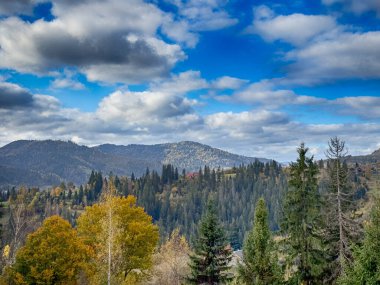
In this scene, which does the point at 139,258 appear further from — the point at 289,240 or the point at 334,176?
the point at 334,176

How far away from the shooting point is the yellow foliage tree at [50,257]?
42312 millimetres

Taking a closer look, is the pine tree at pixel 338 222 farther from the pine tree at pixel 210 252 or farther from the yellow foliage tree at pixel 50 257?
the yellow foliage tree at pixel 50 257

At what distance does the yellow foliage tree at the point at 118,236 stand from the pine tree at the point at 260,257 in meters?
16.0

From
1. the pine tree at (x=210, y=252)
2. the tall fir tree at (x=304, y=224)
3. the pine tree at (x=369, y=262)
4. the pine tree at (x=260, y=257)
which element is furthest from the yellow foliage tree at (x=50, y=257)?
the pine tree at (x=369, y=262)

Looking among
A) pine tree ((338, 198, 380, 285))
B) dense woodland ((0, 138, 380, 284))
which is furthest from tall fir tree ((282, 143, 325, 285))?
pine tree ((338, 198, 380, 285))

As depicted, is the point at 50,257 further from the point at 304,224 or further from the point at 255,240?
the point at 304,224

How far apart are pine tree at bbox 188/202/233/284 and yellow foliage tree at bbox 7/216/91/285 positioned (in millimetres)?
14457

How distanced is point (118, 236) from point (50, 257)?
26.5 feet

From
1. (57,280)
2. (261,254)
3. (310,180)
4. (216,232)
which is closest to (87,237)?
(57,280)

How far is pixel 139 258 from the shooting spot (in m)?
48.1

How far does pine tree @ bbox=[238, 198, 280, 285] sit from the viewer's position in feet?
97.7

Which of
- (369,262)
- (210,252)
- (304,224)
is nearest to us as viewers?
(369,262)

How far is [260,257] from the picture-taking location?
98.3ft

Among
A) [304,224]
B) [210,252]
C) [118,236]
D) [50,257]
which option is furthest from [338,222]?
Answer: [50,257]
